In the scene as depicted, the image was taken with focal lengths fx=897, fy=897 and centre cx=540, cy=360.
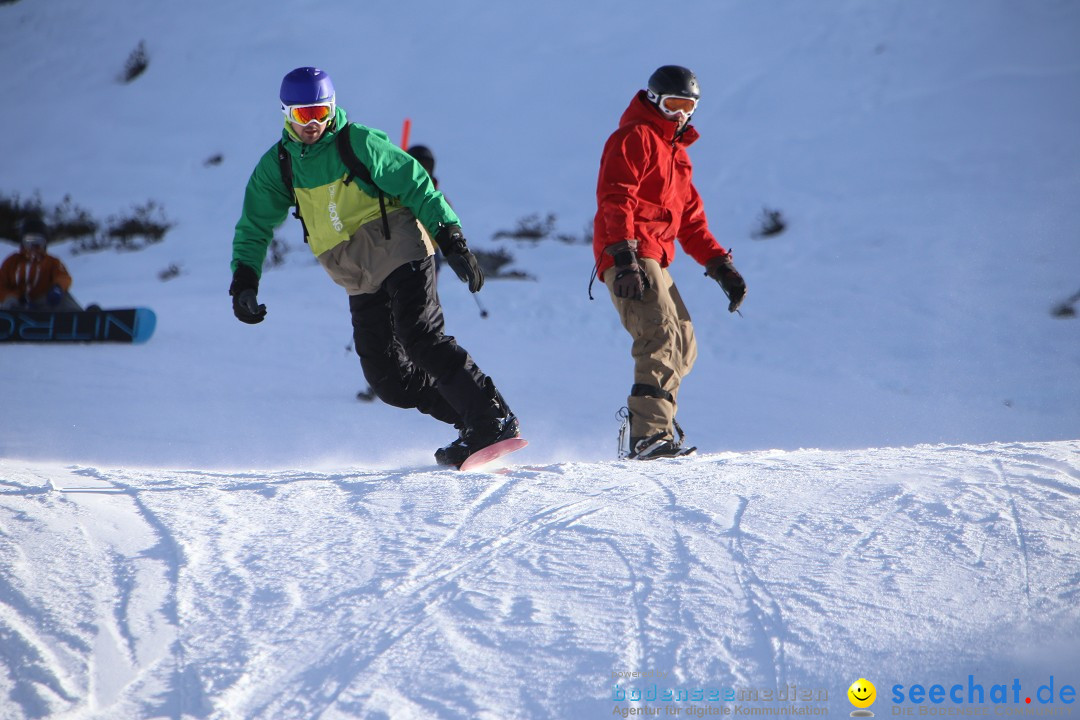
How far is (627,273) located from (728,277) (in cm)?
88

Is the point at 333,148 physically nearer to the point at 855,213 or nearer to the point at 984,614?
the point at 984,614

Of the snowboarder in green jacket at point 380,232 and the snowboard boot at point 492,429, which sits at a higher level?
the snowboarder in green jacket at point 380,232

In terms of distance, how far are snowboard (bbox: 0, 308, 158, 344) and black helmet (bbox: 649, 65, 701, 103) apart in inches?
219

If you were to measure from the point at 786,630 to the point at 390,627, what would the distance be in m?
0.92

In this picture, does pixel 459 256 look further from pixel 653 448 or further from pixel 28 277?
pixel 28 277

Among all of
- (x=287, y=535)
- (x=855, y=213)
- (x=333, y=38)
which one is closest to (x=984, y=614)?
(x=287, y=535)

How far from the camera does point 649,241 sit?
4.20 m

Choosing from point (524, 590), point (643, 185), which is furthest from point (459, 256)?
point (524, 590)

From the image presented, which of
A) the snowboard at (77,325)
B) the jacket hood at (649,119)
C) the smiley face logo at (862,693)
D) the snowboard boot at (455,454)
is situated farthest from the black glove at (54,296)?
the smiley face logo at (862,693)

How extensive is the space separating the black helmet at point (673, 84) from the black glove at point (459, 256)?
1.25 m

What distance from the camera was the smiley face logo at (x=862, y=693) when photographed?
1.81m

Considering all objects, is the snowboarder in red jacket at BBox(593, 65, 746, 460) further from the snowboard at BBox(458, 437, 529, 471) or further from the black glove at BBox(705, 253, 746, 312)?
the snowboard at BBox(458, 437, 529, 471)

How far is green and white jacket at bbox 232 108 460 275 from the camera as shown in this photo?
3584 mm

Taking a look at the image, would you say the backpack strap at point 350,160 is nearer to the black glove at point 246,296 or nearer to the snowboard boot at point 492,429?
the black glove at point 246,296
